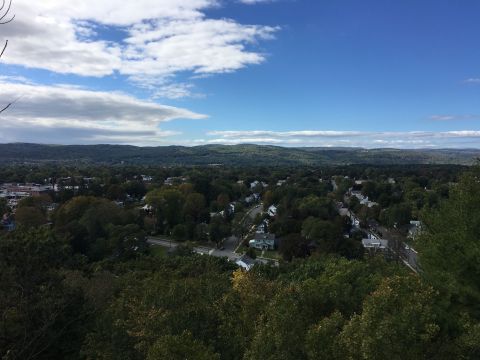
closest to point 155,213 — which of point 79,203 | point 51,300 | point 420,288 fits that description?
point 79,203

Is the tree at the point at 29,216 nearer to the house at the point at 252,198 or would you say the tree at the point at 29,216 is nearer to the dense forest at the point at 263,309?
the dense forest at the point at 263,309

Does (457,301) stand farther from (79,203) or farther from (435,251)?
(79,203)

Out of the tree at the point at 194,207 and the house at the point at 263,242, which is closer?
the house at the point at 263,242

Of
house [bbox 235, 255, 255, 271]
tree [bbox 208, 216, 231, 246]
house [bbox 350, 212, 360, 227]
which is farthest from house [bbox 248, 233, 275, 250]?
house [bbox 350, 212, 360, 227]

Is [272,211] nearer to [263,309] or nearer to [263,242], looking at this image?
[263,242]

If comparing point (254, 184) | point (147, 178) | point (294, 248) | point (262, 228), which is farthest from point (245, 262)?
point (147, 178)

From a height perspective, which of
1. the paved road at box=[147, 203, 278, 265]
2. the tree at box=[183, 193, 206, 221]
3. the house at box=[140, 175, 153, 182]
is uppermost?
the house at box=[140, 175, 153, 182]

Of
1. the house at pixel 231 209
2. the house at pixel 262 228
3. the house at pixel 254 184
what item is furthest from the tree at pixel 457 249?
the house at pixel 254 184

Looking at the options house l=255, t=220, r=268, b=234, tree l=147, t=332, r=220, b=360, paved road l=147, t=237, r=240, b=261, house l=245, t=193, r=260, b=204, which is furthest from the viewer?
house l=245, t=193, r=260, b=204

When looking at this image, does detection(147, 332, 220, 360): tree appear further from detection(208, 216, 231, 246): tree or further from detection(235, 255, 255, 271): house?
detection(208, 216, 231, 246): tree
